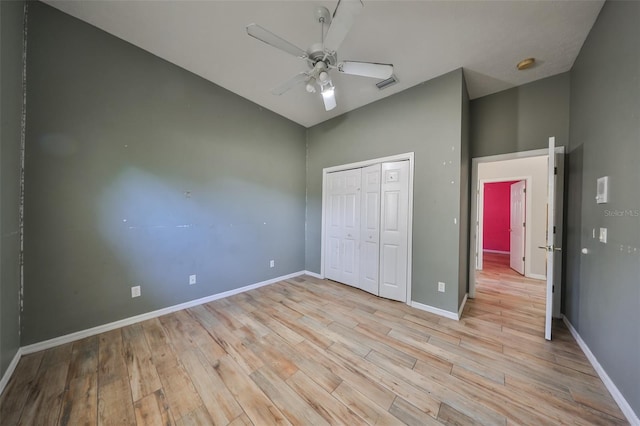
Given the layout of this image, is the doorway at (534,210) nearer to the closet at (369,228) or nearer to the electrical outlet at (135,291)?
the closet at (369,228)

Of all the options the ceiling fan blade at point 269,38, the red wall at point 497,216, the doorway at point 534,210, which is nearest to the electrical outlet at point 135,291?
the ceiling fan blade at point 269,38

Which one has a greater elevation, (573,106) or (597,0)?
(597,0)

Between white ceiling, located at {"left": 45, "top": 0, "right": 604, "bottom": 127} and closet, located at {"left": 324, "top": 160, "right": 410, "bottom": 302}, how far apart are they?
1325mm

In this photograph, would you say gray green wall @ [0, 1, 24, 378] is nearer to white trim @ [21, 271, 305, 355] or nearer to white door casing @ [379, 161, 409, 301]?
white trim @ [21, 271, 305, 355]

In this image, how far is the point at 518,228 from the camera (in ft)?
15.1

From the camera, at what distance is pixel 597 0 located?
5.51ft

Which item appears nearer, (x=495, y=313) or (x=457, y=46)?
(x=457, y=46)

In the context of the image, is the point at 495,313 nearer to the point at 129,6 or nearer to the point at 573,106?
the point at 573,106

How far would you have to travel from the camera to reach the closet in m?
3.01

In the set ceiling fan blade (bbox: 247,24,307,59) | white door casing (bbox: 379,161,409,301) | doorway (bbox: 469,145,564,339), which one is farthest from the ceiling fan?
doorway (bbox: 469,145,564,339)

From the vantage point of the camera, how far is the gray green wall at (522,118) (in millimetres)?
2598

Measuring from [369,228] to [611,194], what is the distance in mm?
2303

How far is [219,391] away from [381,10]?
3306mm

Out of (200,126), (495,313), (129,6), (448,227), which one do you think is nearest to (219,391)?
(448,227)
